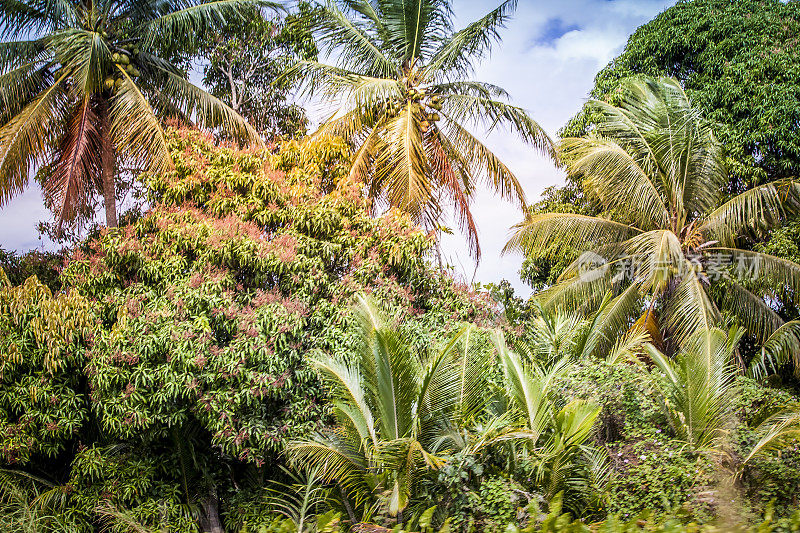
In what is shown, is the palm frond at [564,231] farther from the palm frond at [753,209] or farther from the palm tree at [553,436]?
the palm tree at [553,436]

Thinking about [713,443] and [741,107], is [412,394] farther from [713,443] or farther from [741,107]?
[741,107]

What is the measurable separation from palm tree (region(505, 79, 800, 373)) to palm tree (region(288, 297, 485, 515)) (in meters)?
5.29

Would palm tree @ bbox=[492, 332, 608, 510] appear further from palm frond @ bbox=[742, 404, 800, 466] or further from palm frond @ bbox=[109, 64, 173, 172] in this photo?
palm frond @ bbox=[109, 64, 173, 172]

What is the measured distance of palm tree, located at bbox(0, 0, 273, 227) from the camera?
33.2 feet

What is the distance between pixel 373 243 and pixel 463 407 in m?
3.21

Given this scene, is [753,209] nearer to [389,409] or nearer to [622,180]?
[622,180]

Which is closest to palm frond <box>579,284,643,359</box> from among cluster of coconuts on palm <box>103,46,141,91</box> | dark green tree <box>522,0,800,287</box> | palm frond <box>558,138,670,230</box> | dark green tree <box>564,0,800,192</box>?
palm frond <box>558,138,670,230</box>

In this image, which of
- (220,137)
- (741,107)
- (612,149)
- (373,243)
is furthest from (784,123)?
(220,137)

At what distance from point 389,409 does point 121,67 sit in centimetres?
842

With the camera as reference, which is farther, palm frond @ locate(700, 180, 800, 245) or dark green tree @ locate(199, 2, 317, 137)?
dark green tree @ locate(199, 2, 317, 137)

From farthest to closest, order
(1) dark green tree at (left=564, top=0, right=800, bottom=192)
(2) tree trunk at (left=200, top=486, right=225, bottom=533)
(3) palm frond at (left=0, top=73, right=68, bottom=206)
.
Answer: (1) dark green tree at (left=564, top=0, right=800, bottom=192) → (3) palm frond at (left=0, top=73, right=68, bottom=206) → (2) tree trunk at (left=200, top=486, right=225, bottom=533)

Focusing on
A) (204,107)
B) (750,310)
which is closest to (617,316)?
(750,310)

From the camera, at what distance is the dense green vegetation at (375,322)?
655 cm

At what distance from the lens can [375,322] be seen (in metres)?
6.64
